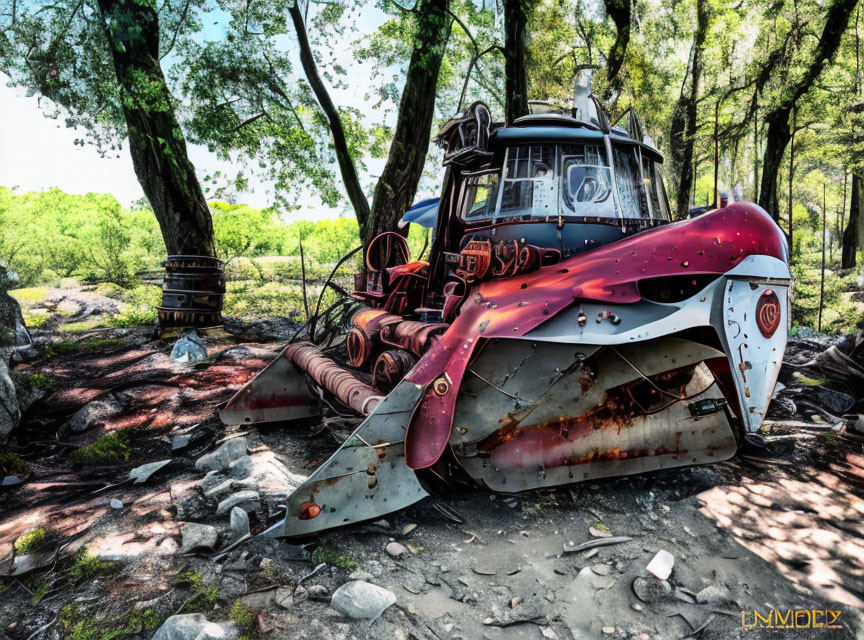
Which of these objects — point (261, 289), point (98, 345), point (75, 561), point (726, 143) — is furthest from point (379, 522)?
point (261, 289)

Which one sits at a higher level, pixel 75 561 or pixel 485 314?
pixel 485 314

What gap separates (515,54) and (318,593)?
1038 cm

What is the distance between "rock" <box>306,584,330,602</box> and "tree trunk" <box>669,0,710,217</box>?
465 inches

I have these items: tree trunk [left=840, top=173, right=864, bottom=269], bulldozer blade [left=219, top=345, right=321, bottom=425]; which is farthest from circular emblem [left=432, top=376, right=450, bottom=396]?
tree trunk [left=840, top=173, right=864, bottom=269]

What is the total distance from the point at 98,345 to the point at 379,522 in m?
8.60

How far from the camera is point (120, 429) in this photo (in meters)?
5.80

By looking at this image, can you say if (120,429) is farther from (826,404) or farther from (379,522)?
(826,404)

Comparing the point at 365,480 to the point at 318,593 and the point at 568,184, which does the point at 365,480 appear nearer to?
the point at 318,593

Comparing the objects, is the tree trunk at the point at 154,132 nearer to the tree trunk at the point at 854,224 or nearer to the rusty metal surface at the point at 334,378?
the rusty metal surface at the point at 334,378

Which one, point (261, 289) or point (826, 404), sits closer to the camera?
point (826, 404)

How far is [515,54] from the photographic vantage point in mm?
10398

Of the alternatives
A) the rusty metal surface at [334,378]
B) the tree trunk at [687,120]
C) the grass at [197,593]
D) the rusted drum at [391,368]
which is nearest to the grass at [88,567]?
the grass at [197,593]

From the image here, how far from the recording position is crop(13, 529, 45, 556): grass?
333 centimetres

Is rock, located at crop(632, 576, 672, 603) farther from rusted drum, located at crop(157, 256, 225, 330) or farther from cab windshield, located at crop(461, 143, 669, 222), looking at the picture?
rusted drum, located at crop(157, 256, 225, 330)
